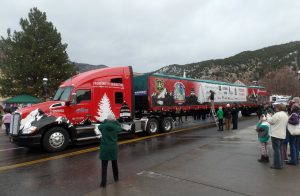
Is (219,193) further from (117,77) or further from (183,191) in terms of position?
(117,77)

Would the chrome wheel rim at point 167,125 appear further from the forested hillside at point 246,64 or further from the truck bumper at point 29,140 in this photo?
the forested hillside at point 246,64

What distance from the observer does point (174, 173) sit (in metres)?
6.71

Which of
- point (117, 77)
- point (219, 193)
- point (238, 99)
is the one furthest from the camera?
point (238, 99)

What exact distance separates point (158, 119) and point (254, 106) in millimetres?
17459

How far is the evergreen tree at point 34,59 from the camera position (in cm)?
3044

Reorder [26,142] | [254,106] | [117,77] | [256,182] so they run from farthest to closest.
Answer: [254,106]
[117,77]
[26,142]
[256,182]

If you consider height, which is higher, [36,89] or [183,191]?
[36,89]

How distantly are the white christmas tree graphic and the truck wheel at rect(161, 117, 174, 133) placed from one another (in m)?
4.00

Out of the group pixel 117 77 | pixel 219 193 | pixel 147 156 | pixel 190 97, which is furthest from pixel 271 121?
pixel 190 97

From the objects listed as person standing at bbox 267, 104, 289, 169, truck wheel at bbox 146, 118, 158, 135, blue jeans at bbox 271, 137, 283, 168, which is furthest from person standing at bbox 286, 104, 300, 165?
truck wheel at bbox 146, 118, 158, 135

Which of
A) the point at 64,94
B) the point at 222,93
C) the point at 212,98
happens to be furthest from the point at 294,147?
the point at 222,93

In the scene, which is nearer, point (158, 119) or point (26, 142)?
point (26, 142)

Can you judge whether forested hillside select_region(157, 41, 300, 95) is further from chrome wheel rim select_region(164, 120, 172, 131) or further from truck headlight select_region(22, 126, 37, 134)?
truck headlight select_region(22, 126, 37, 134)

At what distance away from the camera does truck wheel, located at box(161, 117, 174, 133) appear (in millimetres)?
15555
